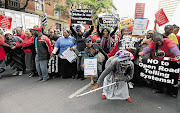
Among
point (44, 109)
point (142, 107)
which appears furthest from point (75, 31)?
point (142, 107)

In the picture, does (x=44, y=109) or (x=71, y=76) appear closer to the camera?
(x=44, y=109)

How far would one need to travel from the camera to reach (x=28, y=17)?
12812mm

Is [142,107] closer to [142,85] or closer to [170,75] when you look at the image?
[170,75]

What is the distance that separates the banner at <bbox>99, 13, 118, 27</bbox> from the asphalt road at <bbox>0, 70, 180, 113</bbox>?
2.75 metres

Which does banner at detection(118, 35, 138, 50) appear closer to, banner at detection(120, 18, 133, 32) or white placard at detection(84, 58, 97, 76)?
white placard at detection(84, 58, 97, 76)

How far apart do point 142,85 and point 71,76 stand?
2.66 metres

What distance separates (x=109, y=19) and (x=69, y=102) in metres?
3.67

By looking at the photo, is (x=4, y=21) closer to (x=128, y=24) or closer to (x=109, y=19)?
(x=109, y=19)

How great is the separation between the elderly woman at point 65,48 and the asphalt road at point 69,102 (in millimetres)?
923

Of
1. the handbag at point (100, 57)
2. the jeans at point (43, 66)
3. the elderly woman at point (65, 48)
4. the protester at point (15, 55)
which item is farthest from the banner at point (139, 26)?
the protester at point (15, 55)

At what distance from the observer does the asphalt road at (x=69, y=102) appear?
8.71 ft

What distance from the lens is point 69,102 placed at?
2.96m

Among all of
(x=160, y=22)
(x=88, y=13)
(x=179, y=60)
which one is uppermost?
(x=88, y=13)

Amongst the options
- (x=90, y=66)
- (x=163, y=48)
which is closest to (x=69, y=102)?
(x=90, y=66)
